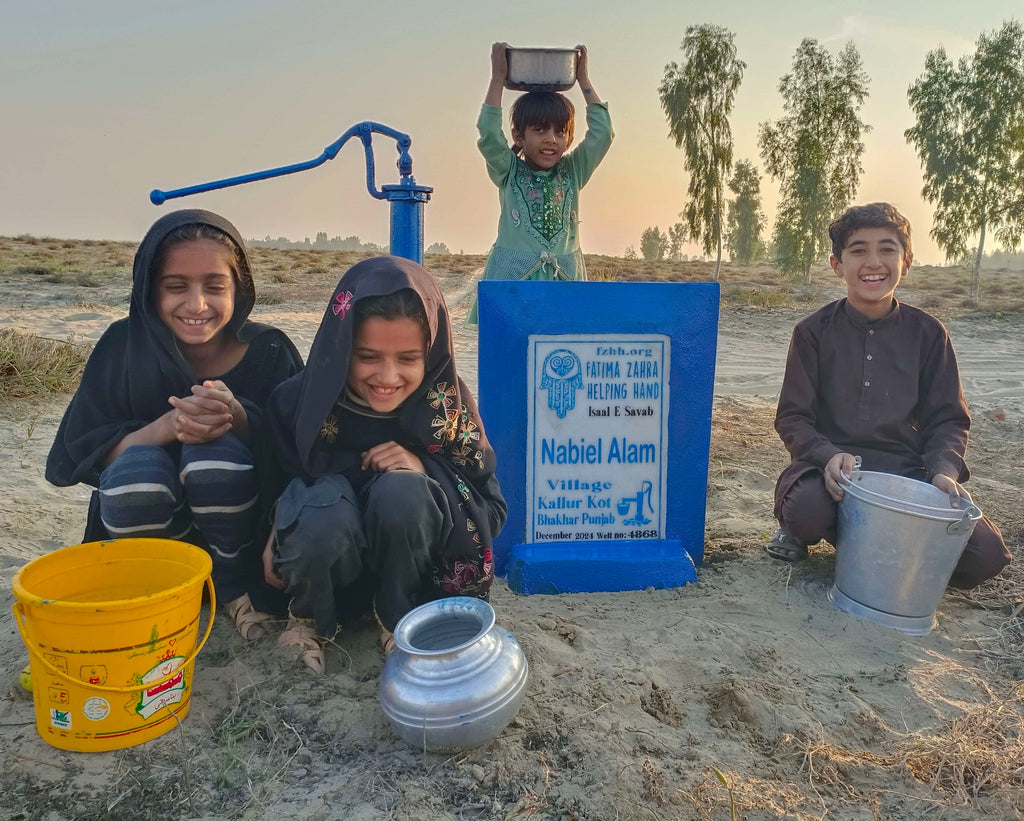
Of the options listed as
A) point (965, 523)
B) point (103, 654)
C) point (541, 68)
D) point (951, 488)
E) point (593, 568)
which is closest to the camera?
point (103, 654)

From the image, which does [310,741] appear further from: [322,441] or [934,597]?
[934,597]

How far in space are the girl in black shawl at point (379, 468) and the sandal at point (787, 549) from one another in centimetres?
136

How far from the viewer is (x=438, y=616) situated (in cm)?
206

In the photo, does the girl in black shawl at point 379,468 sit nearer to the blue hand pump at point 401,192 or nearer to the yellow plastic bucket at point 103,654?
the yellow plastic bucket at point 103,654

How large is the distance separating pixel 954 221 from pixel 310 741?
21.5 metres

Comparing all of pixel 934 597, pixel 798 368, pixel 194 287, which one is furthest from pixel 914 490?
pixel 194 287

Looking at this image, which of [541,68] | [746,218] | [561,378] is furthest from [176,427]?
[746,218]

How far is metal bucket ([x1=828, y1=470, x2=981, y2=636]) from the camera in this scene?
2.62 metres

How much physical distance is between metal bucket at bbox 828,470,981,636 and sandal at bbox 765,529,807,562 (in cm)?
36

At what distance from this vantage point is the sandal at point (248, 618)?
7.98 ft

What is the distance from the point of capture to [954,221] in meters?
19.3

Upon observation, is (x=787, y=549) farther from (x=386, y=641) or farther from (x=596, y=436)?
(x=386, y=641)

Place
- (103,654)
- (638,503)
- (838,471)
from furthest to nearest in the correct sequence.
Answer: (638,503)
(838,471)
(103,654)

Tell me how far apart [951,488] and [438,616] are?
→ 1901 millimetres
